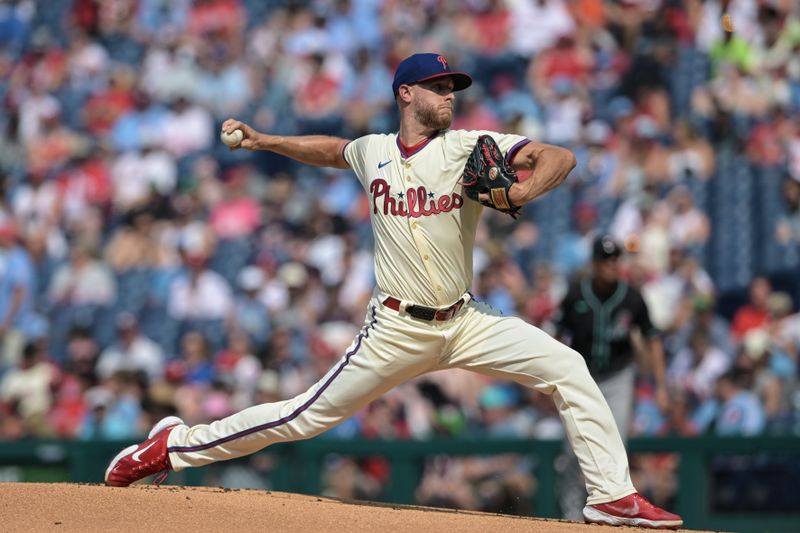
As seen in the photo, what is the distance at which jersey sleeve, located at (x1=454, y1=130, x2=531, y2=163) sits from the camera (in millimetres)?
5477

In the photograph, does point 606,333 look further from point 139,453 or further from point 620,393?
point 139,453

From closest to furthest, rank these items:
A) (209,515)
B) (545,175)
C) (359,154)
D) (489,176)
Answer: (545,175) → (489,176) → (209,515) → (359,154)

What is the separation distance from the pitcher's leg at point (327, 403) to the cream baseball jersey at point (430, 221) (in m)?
0.24

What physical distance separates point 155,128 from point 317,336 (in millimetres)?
4133

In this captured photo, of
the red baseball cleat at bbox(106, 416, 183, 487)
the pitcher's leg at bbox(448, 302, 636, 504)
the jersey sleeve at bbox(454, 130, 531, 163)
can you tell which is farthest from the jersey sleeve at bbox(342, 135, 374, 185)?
the red baseball cleat at bbox(106, 416, 183, 487)

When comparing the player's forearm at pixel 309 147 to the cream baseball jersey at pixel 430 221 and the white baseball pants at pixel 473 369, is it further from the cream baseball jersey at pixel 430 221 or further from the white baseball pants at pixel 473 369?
the white baseball pants at pixel 473 369

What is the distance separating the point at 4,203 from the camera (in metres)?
13.4

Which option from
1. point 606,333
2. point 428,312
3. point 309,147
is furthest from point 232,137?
point 606,333

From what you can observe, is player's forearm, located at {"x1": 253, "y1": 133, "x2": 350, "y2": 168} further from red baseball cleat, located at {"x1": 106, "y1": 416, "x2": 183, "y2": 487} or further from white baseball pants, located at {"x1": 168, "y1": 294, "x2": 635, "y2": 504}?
red baseball cleat, located at {"x1": 106, "y1": 416, "x2": 183, "y2": 487}

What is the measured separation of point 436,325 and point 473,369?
0.30 metres

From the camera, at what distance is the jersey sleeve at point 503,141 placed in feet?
18.0

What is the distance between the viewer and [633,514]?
552 cm

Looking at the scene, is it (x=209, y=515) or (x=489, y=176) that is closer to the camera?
(x=489, y=176)

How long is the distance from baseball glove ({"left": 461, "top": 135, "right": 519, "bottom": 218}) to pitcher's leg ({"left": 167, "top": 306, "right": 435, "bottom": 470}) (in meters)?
0.71
